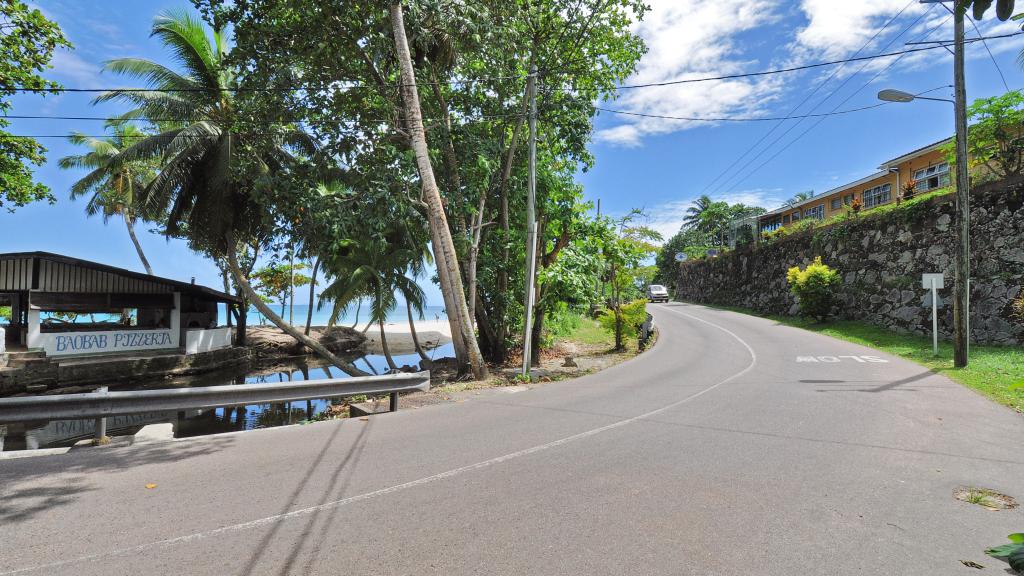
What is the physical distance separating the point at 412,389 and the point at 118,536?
5.18 meters

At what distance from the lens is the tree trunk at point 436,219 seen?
39.2 feet

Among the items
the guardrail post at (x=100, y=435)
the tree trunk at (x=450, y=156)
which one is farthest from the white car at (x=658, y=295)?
the guardrail post at (x=100, y=435)

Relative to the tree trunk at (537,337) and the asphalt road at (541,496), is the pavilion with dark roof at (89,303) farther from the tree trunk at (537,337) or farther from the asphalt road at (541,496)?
the asphalt road at (541,496)

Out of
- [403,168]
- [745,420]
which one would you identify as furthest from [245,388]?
[403,168]

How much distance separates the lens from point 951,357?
14.2m

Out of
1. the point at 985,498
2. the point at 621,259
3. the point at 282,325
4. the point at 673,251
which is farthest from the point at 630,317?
the point at 673,251

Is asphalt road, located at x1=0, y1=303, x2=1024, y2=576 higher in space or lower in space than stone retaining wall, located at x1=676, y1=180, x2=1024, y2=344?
lower

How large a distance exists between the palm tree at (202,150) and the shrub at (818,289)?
66.3 ft

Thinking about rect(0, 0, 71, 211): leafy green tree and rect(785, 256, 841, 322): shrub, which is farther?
rect(785, 256, 841, 322): shrub

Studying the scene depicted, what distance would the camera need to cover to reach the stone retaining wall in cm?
1594

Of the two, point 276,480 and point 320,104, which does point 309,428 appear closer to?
point 276,480

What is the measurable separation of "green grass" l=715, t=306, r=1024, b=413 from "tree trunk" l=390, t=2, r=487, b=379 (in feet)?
32.9

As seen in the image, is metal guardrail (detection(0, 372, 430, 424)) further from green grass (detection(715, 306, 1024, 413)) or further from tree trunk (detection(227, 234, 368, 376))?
tree trunk (detection(227, 234, 368, 376))

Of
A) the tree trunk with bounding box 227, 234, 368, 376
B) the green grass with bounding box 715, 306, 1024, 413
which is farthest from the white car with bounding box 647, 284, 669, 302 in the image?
the tree trunk with bounding box 227, 234, 368, 376
